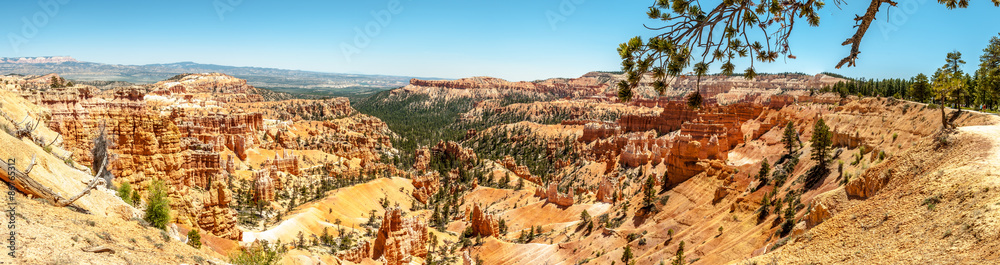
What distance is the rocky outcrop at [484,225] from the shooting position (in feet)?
150

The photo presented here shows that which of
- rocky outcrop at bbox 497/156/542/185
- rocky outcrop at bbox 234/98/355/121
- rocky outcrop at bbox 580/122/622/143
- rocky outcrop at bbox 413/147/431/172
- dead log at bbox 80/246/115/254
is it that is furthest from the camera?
rocky outcrop at bbox 234/98/355/121

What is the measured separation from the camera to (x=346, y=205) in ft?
174

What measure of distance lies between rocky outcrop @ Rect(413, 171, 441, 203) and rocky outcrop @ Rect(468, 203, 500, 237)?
79.6 feet

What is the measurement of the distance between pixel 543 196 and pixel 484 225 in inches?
481

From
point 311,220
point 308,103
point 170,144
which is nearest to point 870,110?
point 311,220

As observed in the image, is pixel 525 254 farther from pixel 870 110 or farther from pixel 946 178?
pixel 870 110

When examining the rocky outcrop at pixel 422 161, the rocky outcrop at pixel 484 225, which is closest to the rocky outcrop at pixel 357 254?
the rocky outcrop at pixel 484 225

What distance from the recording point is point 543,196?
184ft

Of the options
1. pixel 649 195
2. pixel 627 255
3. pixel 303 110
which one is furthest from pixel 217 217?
pixel 303 110

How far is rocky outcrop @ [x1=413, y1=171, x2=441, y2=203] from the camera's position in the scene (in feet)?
231

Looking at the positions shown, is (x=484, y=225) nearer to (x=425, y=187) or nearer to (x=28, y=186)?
(x=425, y=187)


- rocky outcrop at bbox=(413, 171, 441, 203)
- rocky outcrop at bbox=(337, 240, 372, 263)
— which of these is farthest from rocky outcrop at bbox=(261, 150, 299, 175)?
rocky outcrop at bbox=(337, 240, 372, 263)

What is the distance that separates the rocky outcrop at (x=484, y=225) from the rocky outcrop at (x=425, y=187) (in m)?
24.3

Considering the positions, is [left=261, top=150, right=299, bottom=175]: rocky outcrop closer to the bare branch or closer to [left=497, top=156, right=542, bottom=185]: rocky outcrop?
[left=497, top=156, right=542, bottom=185]: rocky outcrop
